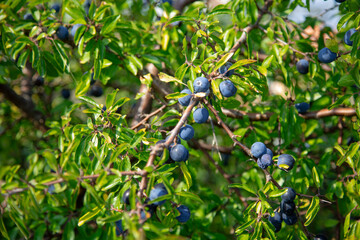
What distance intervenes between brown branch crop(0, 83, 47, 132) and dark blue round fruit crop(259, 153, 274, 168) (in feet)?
7.47

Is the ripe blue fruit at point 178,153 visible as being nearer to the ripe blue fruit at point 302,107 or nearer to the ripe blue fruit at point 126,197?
the ripe blue fruit at point 126,197

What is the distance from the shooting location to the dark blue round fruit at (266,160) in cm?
147

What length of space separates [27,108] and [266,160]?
240 cm

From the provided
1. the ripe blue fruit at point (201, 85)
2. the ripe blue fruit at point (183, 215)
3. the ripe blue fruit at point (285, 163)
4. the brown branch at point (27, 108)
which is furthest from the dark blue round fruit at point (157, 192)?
the brown branch at point (27, 108)

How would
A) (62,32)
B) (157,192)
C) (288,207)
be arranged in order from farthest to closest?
(62,32)
(288,207)
(157,192)

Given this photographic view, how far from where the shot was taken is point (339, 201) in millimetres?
→ 2287

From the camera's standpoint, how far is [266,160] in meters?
1.47

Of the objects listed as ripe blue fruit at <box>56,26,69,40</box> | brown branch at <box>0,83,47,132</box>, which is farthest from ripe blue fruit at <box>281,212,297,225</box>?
brown branch at <box>0,83,47,132</box>

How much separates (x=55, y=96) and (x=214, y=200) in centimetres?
280

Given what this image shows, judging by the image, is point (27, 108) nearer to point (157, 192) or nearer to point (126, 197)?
point (126, 197)

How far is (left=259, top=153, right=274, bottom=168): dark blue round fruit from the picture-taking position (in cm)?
147

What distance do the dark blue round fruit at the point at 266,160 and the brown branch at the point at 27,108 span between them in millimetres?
2277

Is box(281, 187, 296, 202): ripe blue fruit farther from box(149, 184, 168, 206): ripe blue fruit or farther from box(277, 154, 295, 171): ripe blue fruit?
box(149, 184, 168, 206): ripe blue fruit

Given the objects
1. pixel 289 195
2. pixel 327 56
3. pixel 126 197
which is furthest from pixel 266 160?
pixel 327 56
